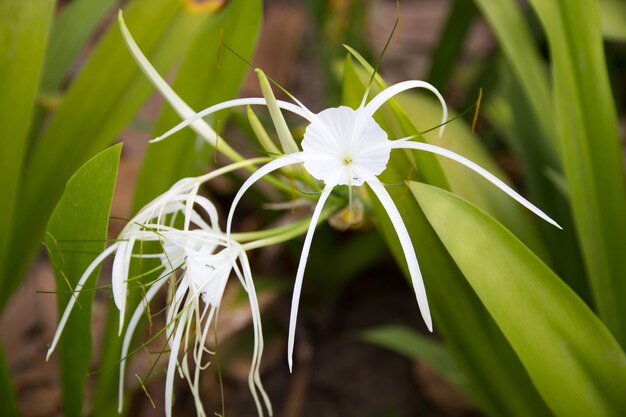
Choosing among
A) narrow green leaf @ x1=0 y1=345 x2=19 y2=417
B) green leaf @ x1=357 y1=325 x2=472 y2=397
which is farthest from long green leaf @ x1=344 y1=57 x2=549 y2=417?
narrow green leaf @ x1=0 y1=345 x2=19 y2=417

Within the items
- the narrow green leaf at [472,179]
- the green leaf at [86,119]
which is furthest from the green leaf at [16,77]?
the narrow green leaf at [472,179]

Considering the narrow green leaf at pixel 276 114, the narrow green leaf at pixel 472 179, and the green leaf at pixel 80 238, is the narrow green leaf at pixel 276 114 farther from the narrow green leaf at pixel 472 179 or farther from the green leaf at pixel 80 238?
the narrow green leaf at pixel 472 179

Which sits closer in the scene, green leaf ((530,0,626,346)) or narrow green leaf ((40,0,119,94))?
Answer: green leaf ((530,0,626,346))

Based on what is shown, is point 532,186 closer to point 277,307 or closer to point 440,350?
point 440,350

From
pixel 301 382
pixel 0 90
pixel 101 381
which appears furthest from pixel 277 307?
pixel 0 90

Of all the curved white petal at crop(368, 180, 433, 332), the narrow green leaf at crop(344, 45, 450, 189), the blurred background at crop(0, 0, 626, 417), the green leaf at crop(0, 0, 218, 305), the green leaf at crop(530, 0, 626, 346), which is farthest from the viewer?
the blurred background at crop(0, 0, 626, 417)

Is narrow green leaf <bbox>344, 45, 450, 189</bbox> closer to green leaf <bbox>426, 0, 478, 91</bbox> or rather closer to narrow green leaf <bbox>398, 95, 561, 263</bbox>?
narrow green leaf <bbox>398, 95, 561, 263</bbox>
